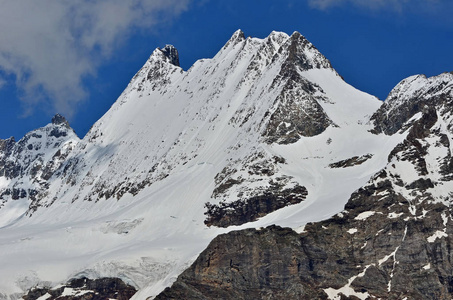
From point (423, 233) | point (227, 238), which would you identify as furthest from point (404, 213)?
point (227, 238)

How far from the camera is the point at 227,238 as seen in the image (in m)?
198

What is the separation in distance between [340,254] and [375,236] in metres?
7.82

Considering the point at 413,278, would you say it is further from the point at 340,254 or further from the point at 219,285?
the point at 219,285

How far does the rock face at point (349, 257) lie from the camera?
596 feet

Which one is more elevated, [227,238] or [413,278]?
[227,238]

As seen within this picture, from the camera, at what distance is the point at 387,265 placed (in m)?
184

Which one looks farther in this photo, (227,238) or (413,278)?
(227,238)

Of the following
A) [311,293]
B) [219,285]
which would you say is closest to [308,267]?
[311,293]

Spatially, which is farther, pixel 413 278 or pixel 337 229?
pixel 337 229

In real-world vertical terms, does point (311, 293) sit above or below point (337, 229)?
below

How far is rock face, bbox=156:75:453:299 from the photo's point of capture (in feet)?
596

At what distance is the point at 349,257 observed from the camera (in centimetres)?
18825

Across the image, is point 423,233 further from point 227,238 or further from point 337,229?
point 227,238

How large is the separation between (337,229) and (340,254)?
258 inches
